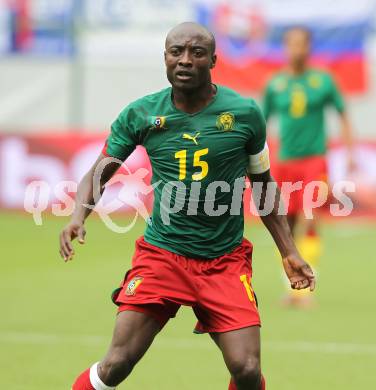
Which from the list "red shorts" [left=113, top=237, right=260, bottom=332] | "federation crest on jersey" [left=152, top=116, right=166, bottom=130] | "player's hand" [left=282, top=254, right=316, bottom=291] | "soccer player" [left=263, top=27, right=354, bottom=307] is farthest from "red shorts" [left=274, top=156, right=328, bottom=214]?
"federation crest on jersey" [left=152, top=116, right=166, bottom=130]

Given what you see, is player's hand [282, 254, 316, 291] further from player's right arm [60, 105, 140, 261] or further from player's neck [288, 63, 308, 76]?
player's neck [288, 63, 308, 76]

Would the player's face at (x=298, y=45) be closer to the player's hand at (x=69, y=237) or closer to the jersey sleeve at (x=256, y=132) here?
the jersey sleeve at (x=256, y=132)

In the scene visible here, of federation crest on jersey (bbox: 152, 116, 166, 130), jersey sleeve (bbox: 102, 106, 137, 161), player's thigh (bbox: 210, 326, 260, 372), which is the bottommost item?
player's thigh (bbox: 210, 326, 260, 372)

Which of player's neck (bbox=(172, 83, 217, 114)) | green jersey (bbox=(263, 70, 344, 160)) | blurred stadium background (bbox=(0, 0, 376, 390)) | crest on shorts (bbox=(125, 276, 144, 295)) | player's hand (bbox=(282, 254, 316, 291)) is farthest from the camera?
green jersey (bbox=(263, 70, 344, 160))

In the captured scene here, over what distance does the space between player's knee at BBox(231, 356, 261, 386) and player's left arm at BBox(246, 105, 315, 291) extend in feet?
2.06

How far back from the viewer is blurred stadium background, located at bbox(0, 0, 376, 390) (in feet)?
29.4

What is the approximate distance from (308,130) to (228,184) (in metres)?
5.68

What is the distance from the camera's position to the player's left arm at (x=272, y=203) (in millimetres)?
6492

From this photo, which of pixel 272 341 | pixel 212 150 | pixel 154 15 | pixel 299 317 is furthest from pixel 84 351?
pixel 154 15

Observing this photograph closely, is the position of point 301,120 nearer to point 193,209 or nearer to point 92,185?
point 193,209

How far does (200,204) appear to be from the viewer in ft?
21.3

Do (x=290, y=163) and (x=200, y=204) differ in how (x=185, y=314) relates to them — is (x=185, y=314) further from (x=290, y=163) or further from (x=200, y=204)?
(x=200, y=204)

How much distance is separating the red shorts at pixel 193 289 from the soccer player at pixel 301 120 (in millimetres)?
5456

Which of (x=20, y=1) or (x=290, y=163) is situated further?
(x=20, y=1)
